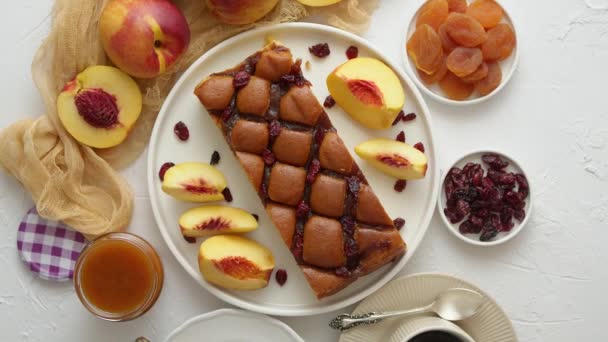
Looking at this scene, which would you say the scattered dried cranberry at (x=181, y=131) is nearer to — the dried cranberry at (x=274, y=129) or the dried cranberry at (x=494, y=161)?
the dried cranberry at (x=274, y=129)

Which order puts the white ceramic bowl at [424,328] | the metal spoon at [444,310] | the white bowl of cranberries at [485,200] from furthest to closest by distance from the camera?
the white bowl of cranberries at [485,200]
the metal spoon at [444,310]
the white ceramic bowl at [424,328]

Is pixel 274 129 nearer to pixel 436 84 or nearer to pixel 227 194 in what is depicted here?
pixel 227 194

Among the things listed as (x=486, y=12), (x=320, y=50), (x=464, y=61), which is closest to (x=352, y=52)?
(x=320, y=50)

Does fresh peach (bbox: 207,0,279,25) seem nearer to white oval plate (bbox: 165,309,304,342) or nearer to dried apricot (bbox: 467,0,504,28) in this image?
dried apricot (bbox: 467,0,504,28)

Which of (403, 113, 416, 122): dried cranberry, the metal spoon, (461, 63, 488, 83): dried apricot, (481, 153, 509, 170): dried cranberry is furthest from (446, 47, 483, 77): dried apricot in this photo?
the metal spoon

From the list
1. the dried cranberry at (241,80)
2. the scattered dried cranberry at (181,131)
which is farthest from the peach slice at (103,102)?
the dried cranberry at (241,80)

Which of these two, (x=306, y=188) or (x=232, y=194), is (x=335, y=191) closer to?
(x=306, y=188)
